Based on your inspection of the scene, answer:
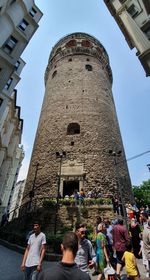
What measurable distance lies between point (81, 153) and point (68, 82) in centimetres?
883

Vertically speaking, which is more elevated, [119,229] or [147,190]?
[147,190]

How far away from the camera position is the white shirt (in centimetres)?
358

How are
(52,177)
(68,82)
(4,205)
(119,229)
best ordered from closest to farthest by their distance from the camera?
(119,229) → (52,177) → (68,82) → (4,205)

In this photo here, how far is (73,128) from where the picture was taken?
1683 centimetres

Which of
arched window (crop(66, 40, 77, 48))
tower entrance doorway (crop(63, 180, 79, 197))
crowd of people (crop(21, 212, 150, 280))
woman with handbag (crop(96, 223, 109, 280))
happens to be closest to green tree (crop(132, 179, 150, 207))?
tower entrance doorway (crop(63, 180, 79, 197))

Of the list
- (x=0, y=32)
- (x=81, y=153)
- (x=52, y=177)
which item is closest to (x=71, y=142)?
(x=81, y=153)

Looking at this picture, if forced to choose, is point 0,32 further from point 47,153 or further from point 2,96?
point 47,153

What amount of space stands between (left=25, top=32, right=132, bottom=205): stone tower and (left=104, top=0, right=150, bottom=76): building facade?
710 cm

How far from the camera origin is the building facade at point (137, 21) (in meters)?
6.42

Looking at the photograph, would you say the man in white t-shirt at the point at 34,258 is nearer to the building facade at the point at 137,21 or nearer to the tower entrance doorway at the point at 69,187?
the building facade at the point at 137,21

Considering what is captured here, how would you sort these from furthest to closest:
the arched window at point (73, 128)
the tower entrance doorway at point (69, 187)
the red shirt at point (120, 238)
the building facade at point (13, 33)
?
the arched window at point (73, 128) < the tower entrance doorway at point (69, 187) < the building facade at point (13, 33) < the red shirt at point (120, 238)

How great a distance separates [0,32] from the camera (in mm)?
8328

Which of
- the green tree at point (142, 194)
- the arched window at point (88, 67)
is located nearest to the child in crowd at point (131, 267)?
the arched window at point (88, 67)

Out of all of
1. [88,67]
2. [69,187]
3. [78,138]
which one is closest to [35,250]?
[69,187]
